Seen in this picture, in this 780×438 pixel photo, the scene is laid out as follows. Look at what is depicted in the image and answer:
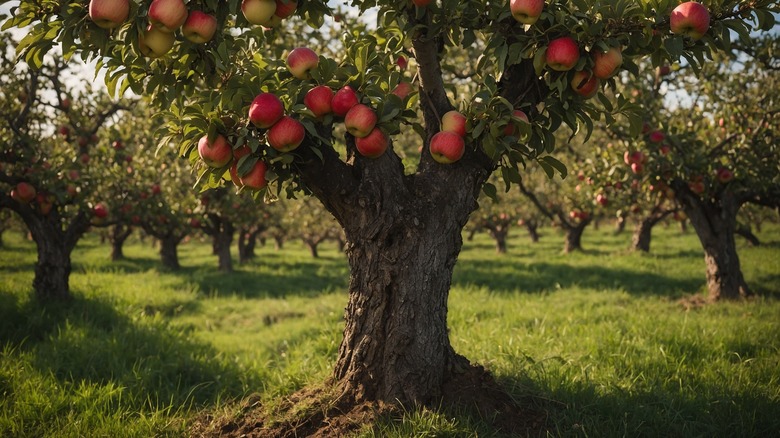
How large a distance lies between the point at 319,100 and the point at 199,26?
2.48ft

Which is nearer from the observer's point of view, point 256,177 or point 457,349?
point 256,177

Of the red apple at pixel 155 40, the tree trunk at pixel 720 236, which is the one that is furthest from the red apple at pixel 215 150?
the tree trunk at pixel 720 236

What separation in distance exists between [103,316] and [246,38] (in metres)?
5.64

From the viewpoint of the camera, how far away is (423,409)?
3389mm

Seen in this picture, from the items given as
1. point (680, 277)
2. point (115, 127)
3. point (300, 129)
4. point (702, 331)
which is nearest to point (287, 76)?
point (300, 129)

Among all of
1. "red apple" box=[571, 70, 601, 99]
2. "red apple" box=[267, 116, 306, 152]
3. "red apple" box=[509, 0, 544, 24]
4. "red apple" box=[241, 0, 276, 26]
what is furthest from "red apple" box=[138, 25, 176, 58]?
"red apple" box=[571, 70, 601, 99]

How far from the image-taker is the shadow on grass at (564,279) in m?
10.5

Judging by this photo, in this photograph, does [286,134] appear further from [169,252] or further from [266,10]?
[169,252]

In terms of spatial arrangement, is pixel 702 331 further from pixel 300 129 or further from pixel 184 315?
pixel 184 315

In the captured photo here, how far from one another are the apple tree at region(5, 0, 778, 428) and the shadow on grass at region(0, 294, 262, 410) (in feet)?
6.29

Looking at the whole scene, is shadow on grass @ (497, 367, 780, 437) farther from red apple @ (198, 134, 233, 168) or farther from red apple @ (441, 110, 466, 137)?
red apple @ (198, 134, 233, 168)

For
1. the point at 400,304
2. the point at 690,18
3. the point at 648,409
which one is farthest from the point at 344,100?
the point at 648,409

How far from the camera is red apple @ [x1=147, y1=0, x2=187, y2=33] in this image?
96.0 inches

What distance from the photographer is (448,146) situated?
317 centimetres
